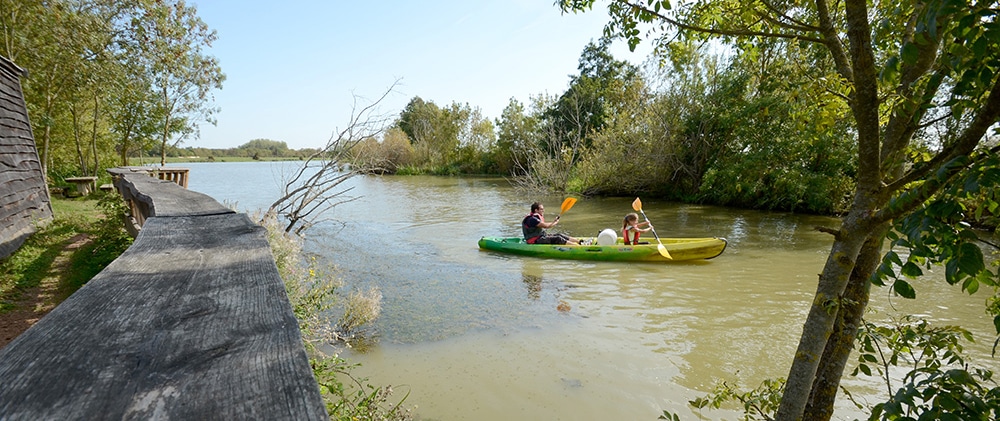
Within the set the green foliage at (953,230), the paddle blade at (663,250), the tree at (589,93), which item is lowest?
the paddle blade at (663,250)

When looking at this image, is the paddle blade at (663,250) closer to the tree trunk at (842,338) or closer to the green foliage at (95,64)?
the tree trunk at (842,338)

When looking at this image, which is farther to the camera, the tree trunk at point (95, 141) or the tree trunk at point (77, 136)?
the tree trunk at point (95, 141)

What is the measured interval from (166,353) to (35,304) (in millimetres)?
5676

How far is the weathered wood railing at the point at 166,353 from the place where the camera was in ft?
2.23

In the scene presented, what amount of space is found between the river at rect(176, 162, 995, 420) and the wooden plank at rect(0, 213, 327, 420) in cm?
244

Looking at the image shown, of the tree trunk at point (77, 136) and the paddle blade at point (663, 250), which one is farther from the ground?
the tree trunk at point (77, 136)

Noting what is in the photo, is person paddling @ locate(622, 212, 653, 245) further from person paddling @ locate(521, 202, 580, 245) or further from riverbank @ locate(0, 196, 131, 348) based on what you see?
riverbank @ locate(0, 196, 131, 348)

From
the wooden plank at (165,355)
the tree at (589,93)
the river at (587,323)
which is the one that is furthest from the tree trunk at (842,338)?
the tree at (589,93)

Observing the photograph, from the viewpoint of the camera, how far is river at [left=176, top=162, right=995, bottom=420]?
13.8 ft

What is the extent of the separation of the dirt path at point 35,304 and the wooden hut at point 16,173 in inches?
30.1

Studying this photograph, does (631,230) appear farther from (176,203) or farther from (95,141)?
(95,141)

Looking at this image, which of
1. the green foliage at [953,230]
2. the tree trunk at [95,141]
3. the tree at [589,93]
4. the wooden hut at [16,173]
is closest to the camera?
the green foliage at [953,230]

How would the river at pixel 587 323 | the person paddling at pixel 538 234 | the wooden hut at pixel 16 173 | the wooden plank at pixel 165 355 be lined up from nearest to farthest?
1. the wooden plank at pixel 165 355
2. the river at pixel 587 323
3. the wooden hut at pixel 16 173
4. the person paddling at pixel 538 234

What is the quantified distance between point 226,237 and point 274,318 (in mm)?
1198
